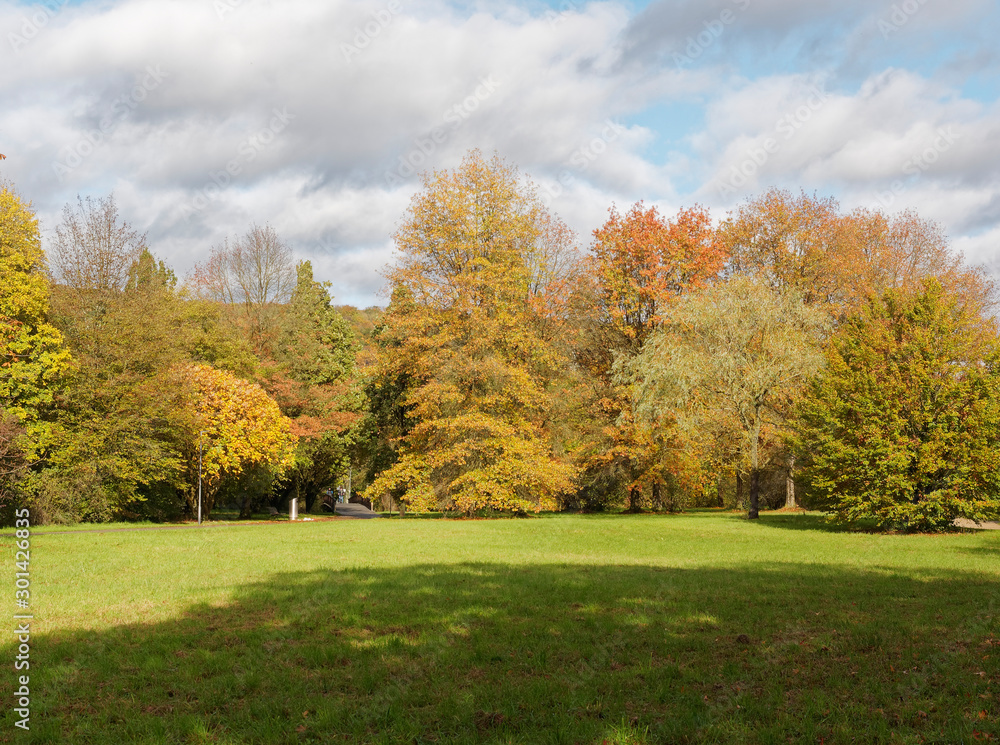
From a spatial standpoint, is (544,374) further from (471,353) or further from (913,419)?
(913,419)

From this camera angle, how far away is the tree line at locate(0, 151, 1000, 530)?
22.3 m

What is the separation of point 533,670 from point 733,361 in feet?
80.1

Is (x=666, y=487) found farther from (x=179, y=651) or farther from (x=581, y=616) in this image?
(x=179, y=651)

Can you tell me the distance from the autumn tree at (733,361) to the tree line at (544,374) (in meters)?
0.12

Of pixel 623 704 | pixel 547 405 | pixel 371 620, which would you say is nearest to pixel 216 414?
pixel 547 405

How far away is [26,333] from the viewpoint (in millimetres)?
26484

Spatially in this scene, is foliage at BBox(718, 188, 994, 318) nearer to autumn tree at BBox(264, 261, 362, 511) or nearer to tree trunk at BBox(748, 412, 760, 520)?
tree trunk at BBox(748, 412, 760, 520)

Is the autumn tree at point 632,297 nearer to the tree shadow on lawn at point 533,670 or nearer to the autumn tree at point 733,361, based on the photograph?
the autumn tree at point 733,361

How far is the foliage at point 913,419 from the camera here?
21125mm

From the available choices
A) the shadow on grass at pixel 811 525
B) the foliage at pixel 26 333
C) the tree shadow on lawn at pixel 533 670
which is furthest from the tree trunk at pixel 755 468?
the foliage at pixel 26 333

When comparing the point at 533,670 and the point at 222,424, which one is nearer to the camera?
the point at 533,670

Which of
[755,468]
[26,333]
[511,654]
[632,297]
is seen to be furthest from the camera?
[632,297]

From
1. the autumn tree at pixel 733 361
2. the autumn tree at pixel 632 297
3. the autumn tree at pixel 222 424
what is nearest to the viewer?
the autumn tree at pixel 733 361

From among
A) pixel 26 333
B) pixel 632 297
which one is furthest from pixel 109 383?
pixel 632 297
